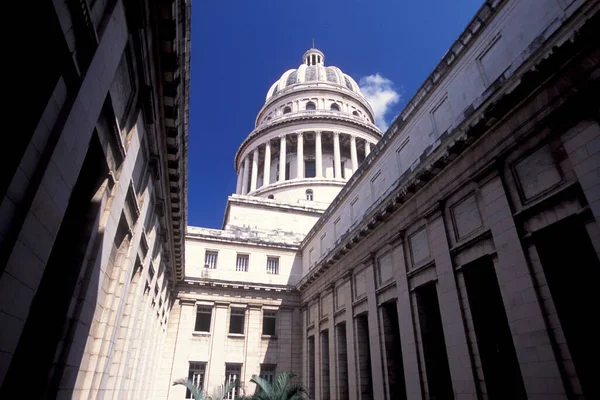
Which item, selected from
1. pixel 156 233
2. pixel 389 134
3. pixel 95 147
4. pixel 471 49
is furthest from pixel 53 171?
pixel 389 134

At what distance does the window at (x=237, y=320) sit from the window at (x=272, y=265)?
3.79 meters

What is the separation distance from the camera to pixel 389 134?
18.9 meters

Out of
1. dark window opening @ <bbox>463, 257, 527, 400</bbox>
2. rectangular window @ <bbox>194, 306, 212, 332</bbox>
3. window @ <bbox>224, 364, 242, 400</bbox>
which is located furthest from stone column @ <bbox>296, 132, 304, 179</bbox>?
dark window opening @ <bbox>463, 257, 527, 400</bbox>

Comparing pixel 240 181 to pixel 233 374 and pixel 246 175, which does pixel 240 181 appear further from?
pixel 233 374

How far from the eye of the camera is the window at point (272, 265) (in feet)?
103

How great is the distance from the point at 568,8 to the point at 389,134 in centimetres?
942

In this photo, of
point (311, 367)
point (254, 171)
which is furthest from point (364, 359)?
point (254, 171)

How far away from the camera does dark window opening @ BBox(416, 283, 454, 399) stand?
45.1 feet

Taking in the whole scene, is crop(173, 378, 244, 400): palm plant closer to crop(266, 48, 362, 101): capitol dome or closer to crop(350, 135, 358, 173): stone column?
crop(350, 135, 358, 173): stone column

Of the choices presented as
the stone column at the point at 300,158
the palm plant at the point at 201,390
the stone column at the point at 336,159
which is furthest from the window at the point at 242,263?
the stone column at the point at 336,159

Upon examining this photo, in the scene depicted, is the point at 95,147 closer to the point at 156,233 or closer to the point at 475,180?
the point at 156,233

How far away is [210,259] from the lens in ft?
101

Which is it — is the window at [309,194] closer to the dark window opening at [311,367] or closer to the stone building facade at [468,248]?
the stone building facade at [468,248]

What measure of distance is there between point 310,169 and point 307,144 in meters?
3.64
